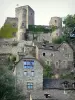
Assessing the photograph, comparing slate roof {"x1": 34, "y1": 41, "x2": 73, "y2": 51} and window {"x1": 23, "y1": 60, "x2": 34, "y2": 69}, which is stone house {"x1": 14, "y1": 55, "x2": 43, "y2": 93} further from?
slate roof {"x1": 34, "y1": 41, "x2": 73, "y2": 51}

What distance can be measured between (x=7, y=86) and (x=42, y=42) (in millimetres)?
39966

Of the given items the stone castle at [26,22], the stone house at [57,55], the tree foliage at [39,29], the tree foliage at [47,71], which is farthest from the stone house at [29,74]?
the tree foliage at [39,29]

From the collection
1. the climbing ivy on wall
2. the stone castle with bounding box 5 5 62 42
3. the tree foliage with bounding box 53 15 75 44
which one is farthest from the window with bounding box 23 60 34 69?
the climbing ivy on wall

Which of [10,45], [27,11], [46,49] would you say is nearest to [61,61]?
[46,49]

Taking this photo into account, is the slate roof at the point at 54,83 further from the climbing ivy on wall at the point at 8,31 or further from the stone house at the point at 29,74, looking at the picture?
the climbing ivy on wall at the point at 8,31

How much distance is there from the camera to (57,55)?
91312 millimetres

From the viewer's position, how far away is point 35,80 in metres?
75.2

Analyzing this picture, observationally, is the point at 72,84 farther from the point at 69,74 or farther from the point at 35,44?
the point at 35,44

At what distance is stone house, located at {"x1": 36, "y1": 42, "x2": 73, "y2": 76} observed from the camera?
295 feet

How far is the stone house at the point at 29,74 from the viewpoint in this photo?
74.7 m

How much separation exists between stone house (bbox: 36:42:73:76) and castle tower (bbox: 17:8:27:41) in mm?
8962

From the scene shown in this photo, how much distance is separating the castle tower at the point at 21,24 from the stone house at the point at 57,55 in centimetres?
896

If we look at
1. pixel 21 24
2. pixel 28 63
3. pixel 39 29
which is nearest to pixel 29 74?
pixel 28 63

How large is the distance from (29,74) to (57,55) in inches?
669
